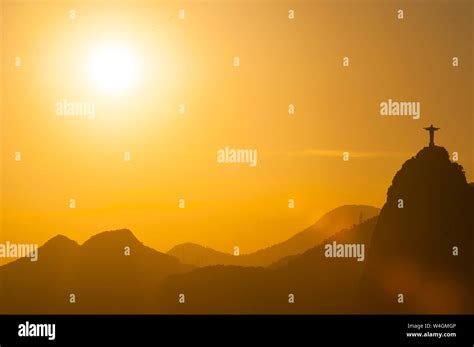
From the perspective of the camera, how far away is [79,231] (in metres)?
5.82

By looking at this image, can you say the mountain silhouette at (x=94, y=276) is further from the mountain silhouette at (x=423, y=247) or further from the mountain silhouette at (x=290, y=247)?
the mountain silhouette at (x=423, y=247)

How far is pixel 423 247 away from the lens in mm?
5805

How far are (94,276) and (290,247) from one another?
5.61 feet

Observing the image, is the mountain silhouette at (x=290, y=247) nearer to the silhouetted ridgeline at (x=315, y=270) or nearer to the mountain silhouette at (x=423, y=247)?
the silhouetted ridgeline at (x=315, y=270)

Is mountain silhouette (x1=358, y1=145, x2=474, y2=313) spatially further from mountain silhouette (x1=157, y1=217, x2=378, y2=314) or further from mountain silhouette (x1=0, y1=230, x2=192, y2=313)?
mountain silhouette (x1=0, y1=230, x2=192, y2=313)

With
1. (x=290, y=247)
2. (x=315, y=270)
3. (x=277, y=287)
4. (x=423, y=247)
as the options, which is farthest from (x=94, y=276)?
(x=423, y=247)

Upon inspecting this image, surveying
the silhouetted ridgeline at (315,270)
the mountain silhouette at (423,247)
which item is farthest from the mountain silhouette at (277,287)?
the mountain silhouette at (423,247)

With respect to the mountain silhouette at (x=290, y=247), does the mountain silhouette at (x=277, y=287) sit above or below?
below

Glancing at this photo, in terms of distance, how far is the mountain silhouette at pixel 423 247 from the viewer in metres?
5.77

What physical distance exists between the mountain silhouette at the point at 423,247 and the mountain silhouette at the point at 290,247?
0.24 metres

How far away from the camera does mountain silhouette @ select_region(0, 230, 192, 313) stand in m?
5.81
